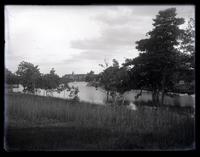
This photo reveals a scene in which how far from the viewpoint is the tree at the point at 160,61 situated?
3.45m

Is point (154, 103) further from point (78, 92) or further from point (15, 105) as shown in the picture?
point (15, 105)

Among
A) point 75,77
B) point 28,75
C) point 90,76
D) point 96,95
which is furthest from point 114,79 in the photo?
point 28,75

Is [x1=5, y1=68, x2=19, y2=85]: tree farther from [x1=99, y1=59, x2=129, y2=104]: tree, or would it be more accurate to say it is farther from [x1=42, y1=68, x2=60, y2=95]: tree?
[x1=99, y1=59, x2=129, y2=104]: tree

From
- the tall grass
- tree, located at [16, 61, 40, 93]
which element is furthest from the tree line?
the tall grass

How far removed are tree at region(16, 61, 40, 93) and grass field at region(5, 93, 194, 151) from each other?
0.17m

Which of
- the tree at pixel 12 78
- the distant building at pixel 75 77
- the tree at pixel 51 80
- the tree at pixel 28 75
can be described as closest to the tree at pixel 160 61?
the distant building at pixel 75 77

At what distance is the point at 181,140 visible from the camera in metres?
2.67

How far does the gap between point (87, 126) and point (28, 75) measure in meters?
1.03

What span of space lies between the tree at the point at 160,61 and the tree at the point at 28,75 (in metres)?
1.29

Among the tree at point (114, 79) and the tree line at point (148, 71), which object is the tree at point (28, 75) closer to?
the tree line at point (148, 71)

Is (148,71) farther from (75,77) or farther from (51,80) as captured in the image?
(51,80)

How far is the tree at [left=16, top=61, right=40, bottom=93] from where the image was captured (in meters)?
2.98
